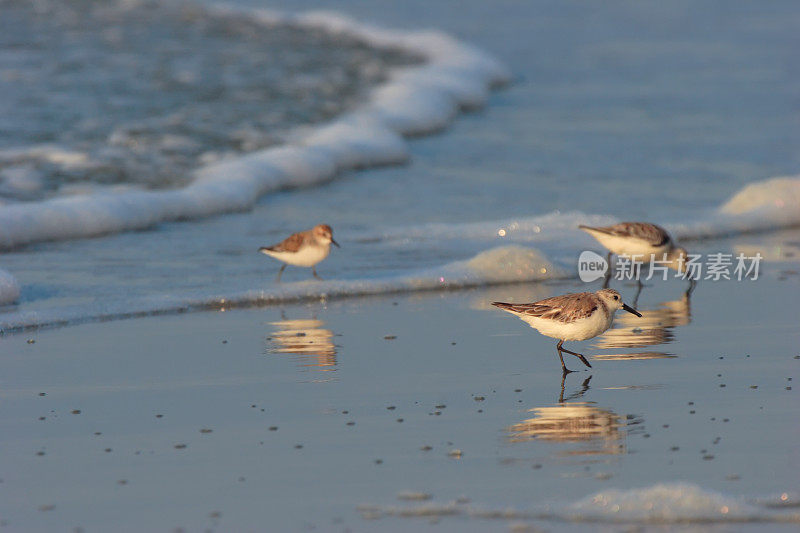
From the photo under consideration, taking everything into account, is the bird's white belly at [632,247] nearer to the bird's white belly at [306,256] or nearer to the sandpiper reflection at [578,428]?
the bird's white belly at [306,256]

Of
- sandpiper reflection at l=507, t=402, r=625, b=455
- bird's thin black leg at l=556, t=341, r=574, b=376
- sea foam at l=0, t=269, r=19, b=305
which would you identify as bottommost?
sandpiper reflection at l=507, t=402, r=625, b=455

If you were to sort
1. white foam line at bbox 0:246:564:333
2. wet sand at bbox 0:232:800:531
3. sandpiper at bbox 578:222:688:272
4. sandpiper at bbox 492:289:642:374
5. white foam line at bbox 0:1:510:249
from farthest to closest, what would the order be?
1. white foam line at bbox 0:1:510:249
2. sandpiper at bbox 578:222:688:272
3. white foam line at bbox 0:246:564:333
4. sandpiper at bbox 492:289:642:374
5. wet sand at bbox 0:232:800:531

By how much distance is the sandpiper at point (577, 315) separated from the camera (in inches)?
292

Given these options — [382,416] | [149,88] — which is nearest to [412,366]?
[382,416]

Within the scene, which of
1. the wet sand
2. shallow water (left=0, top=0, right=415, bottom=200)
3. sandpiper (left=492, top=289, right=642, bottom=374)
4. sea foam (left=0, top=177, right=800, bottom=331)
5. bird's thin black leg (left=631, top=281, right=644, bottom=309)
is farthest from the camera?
shallow water (left=0, top=0, right=415, bottom=200)

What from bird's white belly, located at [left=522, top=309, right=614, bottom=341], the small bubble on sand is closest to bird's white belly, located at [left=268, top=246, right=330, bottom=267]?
bird's white belly, located at [left=522, top=309, right=614, bottom=341]

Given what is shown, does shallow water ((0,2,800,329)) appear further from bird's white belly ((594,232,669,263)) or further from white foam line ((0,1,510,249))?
bird's white belly ((594,232,669,263))

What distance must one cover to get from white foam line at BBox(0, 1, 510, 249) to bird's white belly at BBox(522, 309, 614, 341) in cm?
636

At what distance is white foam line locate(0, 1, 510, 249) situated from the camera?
500 inches

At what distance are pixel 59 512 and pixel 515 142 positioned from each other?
1316 centimetres

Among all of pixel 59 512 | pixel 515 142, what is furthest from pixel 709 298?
pixel 515 142

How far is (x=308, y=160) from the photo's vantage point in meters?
16.1

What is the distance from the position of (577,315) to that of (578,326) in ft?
0.21

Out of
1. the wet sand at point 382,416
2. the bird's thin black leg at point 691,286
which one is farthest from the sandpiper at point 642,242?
the wet sand at point 382,416
